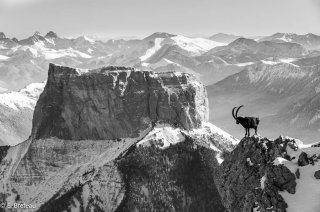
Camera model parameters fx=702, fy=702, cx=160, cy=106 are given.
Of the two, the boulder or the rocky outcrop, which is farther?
the boulder

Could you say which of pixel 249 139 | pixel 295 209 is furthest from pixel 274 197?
pixel 249 139

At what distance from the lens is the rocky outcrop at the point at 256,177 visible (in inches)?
5037

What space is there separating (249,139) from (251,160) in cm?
791

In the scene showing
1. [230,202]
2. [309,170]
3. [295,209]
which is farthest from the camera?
[230,202]

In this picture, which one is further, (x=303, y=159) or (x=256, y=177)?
(x=256, y=177)

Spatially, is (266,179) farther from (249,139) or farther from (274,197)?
(249,139)

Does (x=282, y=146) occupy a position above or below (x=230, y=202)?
above

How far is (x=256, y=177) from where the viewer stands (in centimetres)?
13675

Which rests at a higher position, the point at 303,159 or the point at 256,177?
the point at 303,159

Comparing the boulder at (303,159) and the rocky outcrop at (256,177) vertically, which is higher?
the boulder at (303,159)

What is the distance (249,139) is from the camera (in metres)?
148

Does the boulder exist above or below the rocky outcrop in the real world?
above

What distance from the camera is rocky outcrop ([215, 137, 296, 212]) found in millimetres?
127938

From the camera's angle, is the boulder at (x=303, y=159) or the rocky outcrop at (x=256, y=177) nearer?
the rocky outcrop at (x=256, y=177)
